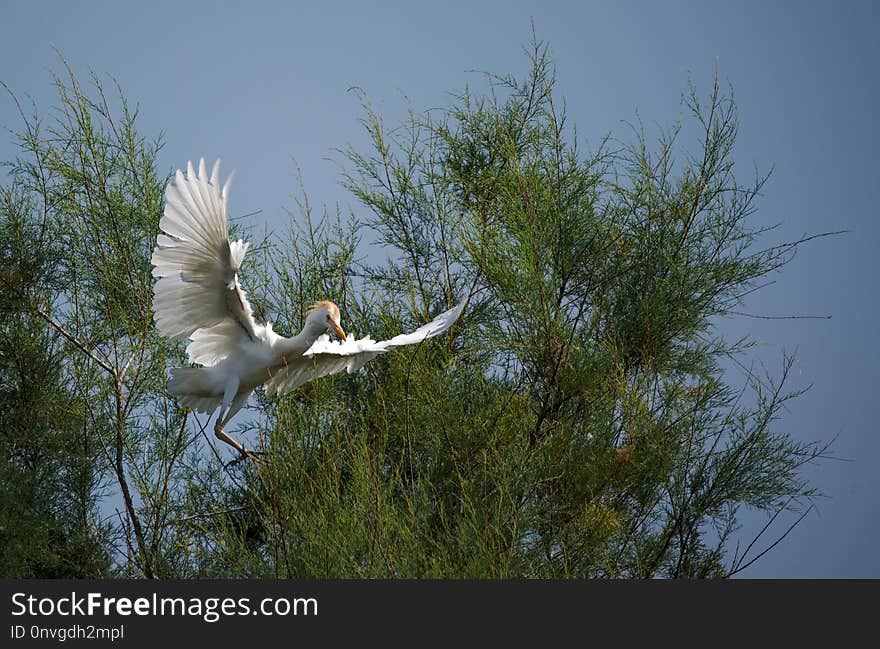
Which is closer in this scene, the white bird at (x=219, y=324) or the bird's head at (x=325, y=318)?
the white bird at (x=219, y=324)

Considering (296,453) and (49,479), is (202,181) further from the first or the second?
(49,479)

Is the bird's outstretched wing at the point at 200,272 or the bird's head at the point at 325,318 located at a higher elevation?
the bird's outstretched wing at the point at 200,272

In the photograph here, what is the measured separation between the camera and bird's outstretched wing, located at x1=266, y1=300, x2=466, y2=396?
3783mm

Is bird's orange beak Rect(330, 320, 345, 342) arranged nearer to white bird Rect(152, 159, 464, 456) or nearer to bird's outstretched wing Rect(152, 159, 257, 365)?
white bird Rect(152, 159, 464, 456)

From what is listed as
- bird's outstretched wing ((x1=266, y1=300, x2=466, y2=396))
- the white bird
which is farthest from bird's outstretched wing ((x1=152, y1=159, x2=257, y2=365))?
bird's outstretched wing ((x1=266, y1=300, x2=466, y2=396))

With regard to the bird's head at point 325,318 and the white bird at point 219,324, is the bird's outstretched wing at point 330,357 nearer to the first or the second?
the white bird at point 219,324


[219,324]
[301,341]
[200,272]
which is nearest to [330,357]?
[301,341]

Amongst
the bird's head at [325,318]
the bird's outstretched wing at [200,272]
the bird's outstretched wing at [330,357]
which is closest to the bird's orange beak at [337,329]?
the bird's head at [325,318]

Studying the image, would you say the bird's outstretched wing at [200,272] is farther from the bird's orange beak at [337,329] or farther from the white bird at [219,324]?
the bird's orange beak at [337,329]

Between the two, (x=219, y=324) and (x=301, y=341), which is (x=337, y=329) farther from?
(x=219, y=324)

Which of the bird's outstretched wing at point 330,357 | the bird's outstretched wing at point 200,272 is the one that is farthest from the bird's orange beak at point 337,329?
the bird's outstretched wing at point 200,272

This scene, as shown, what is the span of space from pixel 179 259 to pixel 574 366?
1914mm

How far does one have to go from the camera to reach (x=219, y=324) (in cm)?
380

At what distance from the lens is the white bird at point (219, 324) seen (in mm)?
3402
